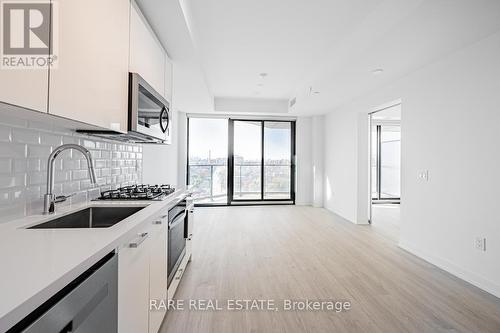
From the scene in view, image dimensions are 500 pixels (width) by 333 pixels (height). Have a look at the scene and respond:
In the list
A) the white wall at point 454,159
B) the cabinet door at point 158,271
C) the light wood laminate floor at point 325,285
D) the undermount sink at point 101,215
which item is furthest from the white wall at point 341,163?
the undermount sink at point 101,215

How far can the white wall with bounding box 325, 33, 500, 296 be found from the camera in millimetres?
2432

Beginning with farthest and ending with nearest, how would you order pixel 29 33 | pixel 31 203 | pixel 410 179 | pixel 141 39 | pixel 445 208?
pixel 410 179 → pixel 445 208 → pixel 141 39 → pixel 31 203 → pixel 29 33

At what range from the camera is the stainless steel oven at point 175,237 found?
195cm

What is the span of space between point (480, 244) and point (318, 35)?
2773 mm

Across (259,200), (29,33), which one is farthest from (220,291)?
(259,200)

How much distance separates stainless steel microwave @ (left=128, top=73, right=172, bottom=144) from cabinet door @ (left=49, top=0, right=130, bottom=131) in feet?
0.15

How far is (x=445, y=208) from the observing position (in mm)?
2938

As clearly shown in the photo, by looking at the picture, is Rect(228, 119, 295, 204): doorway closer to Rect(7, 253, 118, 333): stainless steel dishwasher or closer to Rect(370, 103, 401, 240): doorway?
Rect(370, 103, 401, 240): doorway

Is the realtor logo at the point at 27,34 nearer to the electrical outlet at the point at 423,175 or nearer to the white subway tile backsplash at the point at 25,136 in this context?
the white subway tile backsplash at the point at 25,136

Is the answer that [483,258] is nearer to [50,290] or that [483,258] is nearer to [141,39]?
[50,290]

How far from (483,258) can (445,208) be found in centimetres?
63

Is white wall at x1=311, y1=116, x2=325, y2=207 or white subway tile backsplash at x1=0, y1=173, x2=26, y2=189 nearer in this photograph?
white subway tile backsplash at x1=0, y1=173, x2=26, y2=189

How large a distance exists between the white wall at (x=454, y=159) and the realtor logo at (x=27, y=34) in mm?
3408

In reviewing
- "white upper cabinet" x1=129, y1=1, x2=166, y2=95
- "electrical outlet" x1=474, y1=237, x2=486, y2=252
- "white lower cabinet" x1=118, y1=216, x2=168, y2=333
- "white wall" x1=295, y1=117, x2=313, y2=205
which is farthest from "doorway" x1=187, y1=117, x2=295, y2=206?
"white lower cabinet" x1=118, y1=216, x2=168, y2=333
